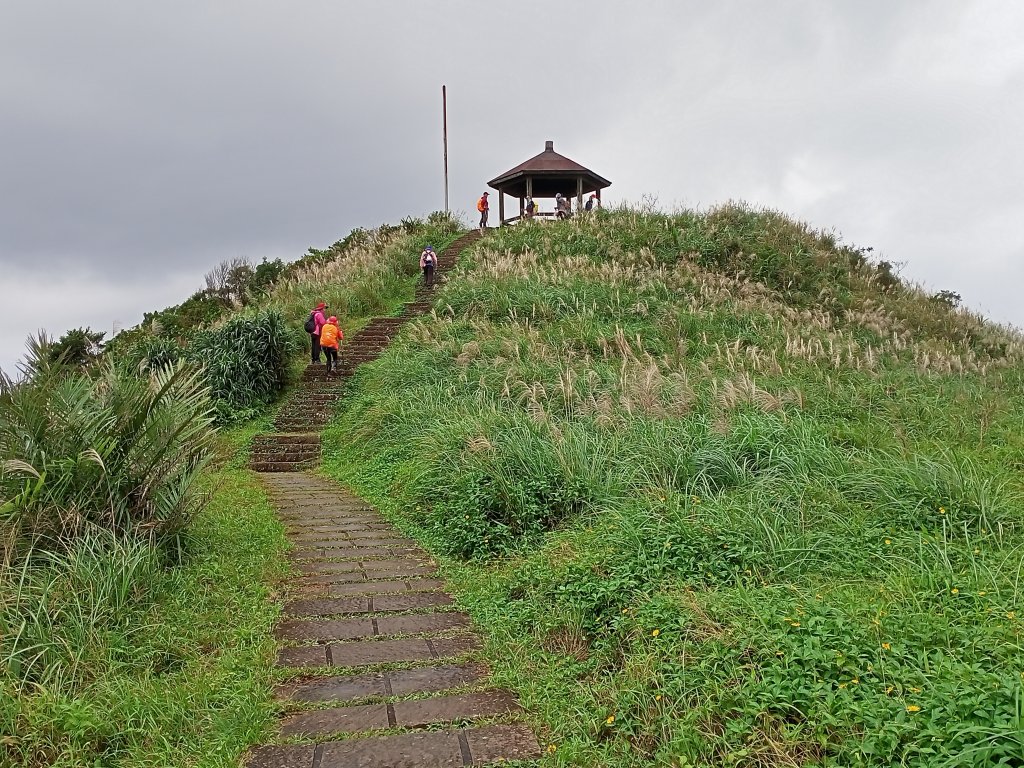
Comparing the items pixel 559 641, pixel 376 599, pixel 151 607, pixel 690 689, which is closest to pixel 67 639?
pixel 151 607

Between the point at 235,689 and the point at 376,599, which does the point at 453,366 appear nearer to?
the point at 376,599

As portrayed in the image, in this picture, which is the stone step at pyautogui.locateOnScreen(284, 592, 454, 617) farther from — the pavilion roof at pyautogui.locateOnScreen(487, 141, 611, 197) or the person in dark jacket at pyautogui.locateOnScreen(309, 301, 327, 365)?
the pavilion roof at pyautogui.locateOnScreen(487, 141, 611, 197)

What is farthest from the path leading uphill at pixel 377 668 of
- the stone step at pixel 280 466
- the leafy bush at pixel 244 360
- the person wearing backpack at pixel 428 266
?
the person wearing backpack at pixel 428 266

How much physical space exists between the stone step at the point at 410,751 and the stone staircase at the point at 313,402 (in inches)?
264

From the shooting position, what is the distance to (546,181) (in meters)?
25.5

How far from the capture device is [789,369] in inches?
359

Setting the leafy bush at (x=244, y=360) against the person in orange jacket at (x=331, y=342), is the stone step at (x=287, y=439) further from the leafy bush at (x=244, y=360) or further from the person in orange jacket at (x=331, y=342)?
the person in orange jacket at (x=331, y=342)

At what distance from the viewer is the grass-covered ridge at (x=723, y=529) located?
230cm

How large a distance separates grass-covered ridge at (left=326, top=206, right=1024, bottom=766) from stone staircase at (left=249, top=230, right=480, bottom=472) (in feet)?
1.65

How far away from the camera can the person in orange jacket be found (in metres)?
12.4

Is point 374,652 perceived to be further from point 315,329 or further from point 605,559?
point 315,329

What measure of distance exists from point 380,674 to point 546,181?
24032 millimetres

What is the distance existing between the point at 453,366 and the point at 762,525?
7.46m

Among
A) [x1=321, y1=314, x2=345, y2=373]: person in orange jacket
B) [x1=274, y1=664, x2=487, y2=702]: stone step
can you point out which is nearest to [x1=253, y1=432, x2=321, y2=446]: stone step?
[x1=321, y1=314, x2=345, y2=373]: person in orange jacket
